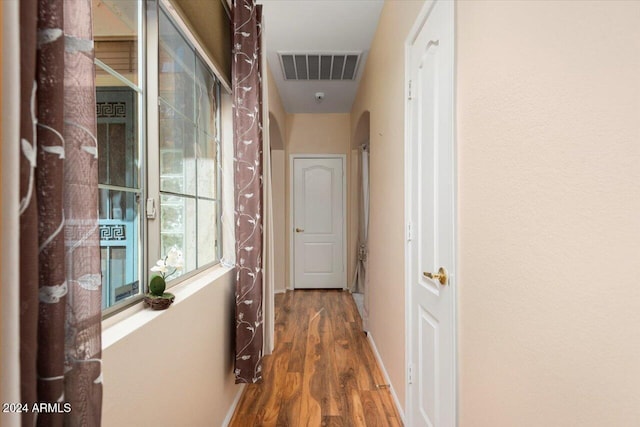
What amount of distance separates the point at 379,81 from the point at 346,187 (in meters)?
2.68

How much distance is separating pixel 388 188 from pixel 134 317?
1854 mm

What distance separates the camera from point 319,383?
2.43 m

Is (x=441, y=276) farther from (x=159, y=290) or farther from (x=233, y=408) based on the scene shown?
(x=233, y=408)

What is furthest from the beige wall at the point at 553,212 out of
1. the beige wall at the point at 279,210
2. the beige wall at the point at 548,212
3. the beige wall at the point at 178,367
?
the beige wall at the point at 279,210

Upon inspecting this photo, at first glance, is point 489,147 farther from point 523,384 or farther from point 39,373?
point 39,373

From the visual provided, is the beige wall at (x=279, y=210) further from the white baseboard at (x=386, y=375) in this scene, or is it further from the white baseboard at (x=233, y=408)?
the white baseboard at (x=233, y=408)

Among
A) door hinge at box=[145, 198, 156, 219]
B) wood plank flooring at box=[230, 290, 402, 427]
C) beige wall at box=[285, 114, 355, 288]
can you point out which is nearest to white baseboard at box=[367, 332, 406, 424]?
wood plank flooring at box=[230, 290, 402, 427]

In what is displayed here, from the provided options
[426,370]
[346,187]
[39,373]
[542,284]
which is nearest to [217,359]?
[426,370]

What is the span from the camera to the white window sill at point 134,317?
35.4 inches

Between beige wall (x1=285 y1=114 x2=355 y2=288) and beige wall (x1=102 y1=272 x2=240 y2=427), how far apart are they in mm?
3455

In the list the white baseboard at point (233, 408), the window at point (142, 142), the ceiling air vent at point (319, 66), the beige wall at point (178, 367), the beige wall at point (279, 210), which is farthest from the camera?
the beige wall at point (279, 210)

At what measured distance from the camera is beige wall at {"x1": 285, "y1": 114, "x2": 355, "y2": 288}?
5355 millimetres

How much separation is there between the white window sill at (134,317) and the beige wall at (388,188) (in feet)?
4.01

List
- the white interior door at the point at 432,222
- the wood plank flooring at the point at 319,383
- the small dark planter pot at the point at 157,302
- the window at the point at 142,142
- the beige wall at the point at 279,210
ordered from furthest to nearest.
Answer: the beige wall at the point at 279,210
the wood plank flooring at the point at 319,383
the white interior door at the point at 432,222
the small dark planter pot at the point at 157,302
the window at the point at 142,142
